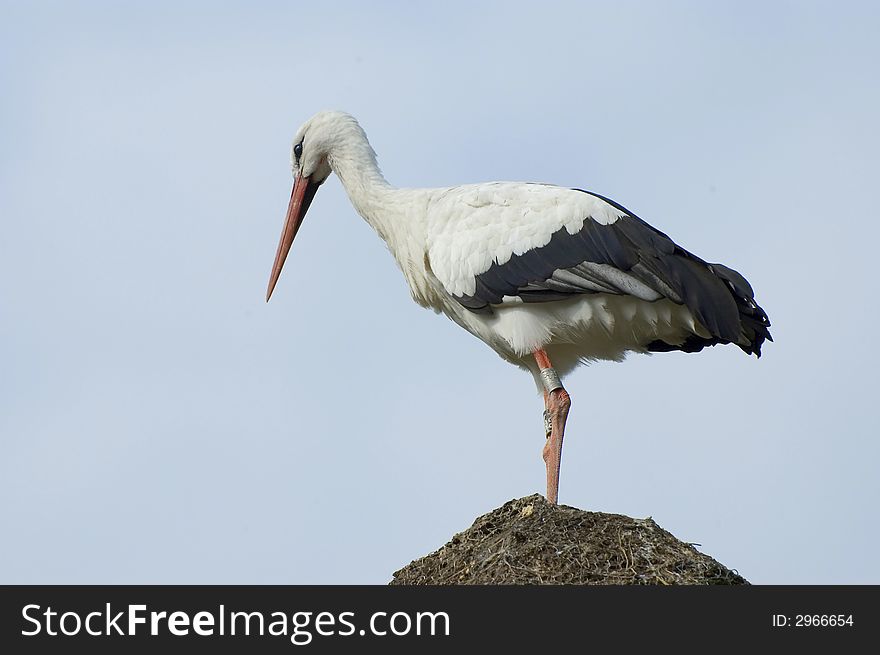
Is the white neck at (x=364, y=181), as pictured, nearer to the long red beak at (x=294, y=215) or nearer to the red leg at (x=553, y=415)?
the long red beak at (x=294, y=215)

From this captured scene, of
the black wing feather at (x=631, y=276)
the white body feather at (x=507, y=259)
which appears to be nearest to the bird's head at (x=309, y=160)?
the white body feather at (x=507, y=259)

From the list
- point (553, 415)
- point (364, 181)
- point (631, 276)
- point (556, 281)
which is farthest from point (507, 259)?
point (364, 181)

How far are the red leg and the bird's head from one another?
272 cm

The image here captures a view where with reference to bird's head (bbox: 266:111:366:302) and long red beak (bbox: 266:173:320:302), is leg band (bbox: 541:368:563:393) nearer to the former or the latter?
bird's head (bbox: 266:111:366:302)

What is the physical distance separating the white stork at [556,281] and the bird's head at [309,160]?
40.8 inches

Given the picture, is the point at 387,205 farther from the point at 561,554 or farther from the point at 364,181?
the point at 561,554

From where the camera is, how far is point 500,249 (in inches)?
435

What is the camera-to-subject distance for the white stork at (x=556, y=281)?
10.6 m

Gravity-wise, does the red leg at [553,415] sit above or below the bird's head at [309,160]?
below

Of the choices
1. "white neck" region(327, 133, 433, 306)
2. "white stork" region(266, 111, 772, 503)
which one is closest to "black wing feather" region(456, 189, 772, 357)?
"white stork" region(266, 111, 772, 503)

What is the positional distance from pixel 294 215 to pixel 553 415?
3.21 meters

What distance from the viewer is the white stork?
10609mm

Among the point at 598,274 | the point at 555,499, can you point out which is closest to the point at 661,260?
the point at 598,274

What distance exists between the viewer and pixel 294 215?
13164mm
